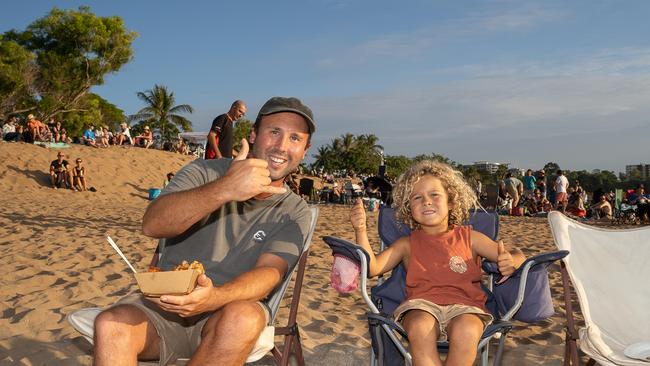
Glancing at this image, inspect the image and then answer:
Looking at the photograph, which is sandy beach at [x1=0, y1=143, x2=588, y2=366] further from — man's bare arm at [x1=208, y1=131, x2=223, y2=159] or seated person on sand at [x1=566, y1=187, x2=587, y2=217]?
seated person on sand at [x1=566, y1=187, x2=587, y2=217]

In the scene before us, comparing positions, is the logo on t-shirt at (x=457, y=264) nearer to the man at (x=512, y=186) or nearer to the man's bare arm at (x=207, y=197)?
the man's bare arm at (x=207, y=197)

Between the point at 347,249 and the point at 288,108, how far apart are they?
31.4 inches

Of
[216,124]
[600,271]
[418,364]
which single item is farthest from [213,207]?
[216,124]

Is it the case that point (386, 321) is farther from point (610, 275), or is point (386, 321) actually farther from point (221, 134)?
point (221, 134)

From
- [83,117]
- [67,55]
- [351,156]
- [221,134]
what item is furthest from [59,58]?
[351,156]

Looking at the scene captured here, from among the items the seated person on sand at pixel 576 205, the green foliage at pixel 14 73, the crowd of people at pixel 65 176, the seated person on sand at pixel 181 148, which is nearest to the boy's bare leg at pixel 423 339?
the seated person on sand at pixel 576 205

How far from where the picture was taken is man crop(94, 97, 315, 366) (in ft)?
6.60

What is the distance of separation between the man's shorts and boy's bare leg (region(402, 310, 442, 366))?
678 millimetres

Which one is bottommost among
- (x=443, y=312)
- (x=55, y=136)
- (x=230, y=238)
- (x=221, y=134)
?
(x=443, y=312)

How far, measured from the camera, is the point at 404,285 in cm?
325

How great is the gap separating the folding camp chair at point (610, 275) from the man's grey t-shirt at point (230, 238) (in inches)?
60.6

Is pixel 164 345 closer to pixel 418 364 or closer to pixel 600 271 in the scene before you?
pixel 418 364

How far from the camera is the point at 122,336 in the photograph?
2027mm

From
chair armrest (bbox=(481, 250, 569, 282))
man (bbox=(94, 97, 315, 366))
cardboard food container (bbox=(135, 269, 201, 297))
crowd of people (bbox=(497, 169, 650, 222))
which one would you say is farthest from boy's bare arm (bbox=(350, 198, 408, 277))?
crowd of people (bbox=(497, 169, 650, 222))
